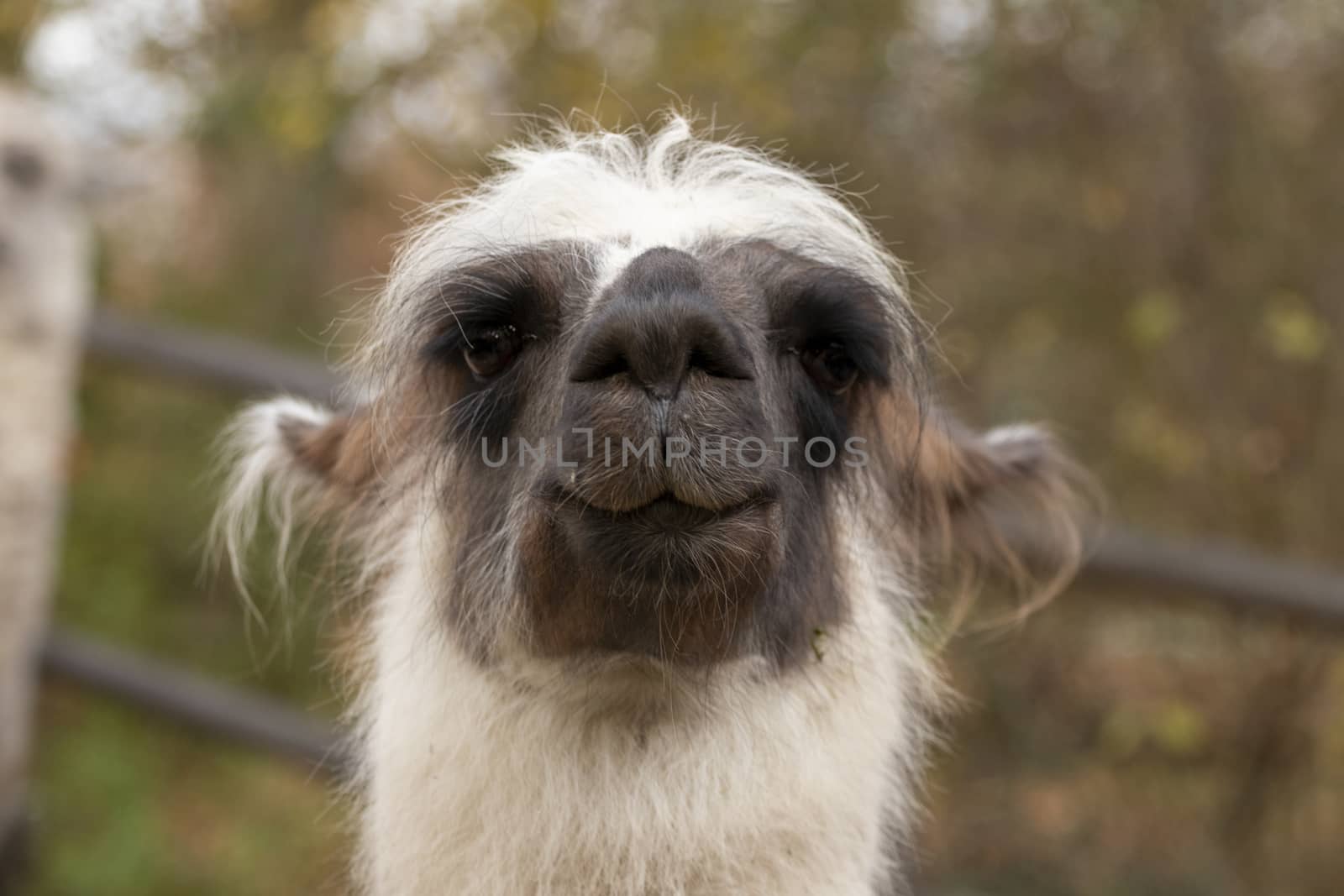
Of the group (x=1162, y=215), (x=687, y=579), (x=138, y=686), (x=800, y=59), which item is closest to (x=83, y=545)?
(x=138, y=686)

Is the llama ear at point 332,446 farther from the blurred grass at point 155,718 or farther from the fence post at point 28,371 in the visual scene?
the fence post at point 28,371

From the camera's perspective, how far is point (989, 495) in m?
2.89

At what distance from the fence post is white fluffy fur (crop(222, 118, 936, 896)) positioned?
3.20 metres

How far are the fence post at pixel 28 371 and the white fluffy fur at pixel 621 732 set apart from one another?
320 centimetres

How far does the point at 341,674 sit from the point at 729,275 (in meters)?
1.40

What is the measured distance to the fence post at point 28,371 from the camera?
5.10 meters

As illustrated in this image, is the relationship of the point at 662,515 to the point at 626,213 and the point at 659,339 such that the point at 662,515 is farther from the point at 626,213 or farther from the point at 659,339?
the point at 626,213

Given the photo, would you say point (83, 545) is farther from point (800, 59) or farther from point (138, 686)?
point (800, 59)

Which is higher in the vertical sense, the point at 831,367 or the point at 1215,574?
the point at 831,367

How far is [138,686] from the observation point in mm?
5578

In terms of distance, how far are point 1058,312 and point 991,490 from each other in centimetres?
362

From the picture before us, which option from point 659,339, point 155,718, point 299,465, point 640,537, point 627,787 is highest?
point 659,339

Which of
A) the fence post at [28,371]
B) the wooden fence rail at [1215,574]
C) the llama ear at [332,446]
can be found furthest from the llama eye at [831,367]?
the fence post at [28,371]

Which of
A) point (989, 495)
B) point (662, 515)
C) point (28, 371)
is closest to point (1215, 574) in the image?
point (989, 495)
